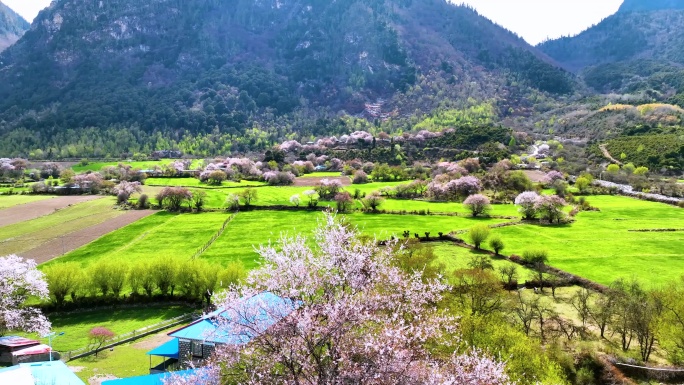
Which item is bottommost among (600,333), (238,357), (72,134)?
(600,333)

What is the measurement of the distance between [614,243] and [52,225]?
82.8 meters

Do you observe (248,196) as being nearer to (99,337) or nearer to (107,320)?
(107,320)

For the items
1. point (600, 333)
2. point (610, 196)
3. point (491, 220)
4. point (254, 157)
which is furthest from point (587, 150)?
point (600, 333)

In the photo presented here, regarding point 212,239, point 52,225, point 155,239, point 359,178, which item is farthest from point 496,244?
point 52,225

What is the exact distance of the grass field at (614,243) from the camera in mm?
49031

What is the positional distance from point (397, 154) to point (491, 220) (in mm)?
72320

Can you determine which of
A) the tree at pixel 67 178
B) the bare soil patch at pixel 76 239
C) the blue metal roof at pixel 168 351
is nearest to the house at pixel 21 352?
the blue metal roof at pixel 168 351

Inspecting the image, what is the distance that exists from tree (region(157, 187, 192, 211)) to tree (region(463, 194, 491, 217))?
52.1m

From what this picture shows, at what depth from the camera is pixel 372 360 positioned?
40.5ft

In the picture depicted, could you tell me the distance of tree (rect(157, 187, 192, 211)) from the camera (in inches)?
3511

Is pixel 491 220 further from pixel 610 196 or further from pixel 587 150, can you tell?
pixel 587 150

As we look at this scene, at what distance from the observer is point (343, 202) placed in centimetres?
8812

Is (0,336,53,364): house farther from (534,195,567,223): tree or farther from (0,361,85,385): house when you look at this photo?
(534,195,567,223): tree

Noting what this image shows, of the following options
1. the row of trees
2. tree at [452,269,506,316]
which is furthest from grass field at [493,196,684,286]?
the row of trees
